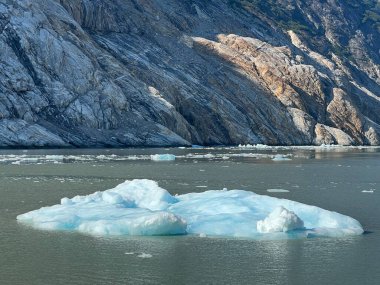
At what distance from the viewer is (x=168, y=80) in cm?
10819

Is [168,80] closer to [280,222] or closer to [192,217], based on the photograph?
[192,217]

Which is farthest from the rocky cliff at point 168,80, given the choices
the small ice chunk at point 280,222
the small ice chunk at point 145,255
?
the small ice chunk at point 145,255

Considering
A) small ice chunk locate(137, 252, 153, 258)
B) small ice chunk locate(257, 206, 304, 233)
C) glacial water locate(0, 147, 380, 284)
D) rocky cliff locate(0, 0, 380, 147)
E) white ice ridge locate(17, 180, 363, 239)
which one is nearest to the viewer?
glacial water locate(0, 147, 380, 284)

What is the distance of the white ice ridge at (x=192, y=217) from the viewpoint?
2184 cm

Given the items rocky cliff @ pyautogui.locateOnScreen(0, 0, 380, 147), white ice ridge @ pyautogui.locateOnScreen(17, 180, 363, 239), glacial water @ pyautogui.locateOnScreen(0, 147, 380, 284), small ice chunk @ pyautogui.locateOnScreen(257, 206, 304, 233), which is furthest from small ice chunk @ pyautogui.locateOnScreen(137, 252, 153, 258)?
rocky cliff @ pyautogui.locateOnScreen(0, 0, 380, 147)

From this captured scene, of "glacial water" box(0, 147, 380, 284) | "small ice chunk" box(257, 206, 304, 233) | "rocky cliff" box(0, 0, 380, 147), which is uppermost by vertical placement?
"rocky cliff" box(0, 0, 380, 147)

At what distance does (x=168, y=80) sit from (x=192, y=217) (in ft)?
281

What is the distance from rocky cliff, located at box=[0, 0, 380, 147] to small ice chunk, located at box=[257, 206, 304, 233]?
207 feet

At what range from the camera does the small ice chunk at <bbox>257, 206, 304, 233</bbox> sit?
2172 centimetres

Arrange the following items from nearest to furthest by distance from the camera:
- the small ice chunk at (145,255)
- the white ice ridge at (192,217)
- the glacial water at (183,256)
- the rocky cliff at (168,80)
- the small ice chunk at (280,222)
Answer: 1. the glacial water at (183,256)
2. the small ice chunk at (145,255)
3. the small ice chunk at (280,222)
4. the white ice ridge at (192,217)
5. the rocky cliff at (168,80)

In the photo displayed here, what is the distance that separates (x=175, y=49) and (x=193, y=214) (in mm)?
99002

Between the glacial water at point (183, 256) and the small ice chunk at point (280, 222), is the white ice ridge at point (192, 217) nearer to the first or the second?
the small ice chunk at point (280, 222)

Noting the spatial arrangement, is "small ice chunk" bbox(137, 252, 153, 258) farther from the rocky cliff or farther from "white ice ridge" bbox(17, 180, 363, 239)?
the rocky cliff

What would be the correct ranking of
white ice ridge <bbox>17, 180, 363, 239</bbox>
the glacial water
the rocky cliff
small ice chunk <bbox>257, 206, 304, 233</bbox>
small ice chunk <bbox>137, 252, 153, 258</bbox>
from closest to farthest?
the glacial water → small ice chunk <bbox>137, 252, 153, 258</bbox> → small ice chunk <bbox>257, 206, 304, 233</bbox> → white ice ridge <bbox>17, 180, 363, 239</bbox> → the rocky cliff
